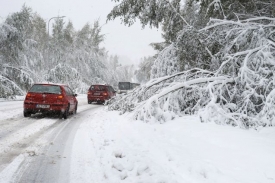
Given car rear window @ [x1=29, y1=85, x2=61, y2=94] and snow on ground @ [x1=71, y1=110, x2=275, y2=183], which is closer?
snow on ground @ [x1=71, y1=110, x2=275, y2=183]

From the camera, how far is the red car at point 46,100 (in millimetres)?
11022

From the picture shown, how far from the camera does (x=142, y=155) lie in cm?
534

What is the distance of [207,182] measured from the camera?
397 centimetres

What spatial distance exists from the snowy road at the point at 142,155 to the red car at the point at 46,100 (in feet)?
9.46

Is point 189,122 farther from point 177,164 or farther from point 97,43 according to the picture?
point 97,43

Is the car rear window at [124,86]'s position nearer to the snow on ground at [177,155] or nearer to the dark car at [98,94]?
the dark car at [98,94]

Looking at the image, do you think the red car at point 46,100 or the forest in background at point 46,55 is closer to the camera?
the red car at point 46,100

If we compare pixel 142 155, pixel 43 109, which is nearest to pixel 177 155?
pixel 142 155

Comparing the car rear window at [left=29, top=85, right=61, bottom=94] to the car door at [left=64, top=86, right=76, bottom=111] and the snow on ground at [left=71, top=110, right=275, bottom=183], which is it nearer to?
the car door at [left=64, top=86, right=76, bottom=111]

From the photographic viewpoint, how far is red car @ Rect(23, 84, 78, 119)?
434 inches

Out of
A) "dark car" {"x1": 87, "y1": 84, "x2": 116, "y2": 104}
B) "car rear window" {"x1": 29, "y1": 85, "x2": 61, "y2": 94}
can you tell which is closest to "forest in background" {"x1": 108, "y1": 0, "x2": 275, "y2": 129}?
"car rear window" {"x1": 29, "y1": 85, "x2": 61, "y2": 94}

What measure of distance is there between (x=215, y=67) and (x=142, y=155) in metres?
6.54

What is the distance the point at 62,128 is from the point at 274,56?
7802mm

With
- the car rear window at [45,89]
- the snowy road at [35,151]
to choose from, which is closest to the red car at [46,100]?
the car rear window at [45,89]
